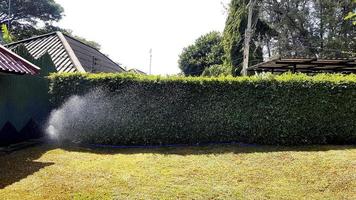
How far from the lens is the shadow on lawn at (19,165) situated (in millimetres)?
6243

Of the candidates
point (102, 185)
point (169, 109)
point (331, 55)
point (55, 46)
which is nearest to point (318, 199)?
point (102, 185)

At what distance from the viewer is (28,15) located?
111 feet

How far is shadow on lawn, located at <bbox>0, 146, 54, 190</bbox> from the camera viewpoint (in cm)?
624

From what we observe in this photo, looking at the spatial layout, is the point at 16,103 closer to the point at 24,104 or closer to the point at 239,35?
the point at 24,104

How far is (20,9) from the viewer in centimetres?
3306

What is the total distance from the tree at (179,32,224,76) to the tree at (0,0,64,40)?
15800mm

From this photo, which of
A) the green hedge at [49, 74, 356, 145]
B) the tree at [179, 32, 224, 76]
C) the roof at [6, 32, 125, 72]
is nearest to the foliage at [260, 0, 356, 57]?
the tree at [179, 32, 224, 76]

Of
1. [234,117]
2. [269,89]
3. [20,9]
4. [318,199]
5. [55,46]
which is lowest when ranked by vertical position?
[318,199]

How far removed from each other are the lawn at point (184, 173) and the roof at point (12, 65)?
6.84 ft

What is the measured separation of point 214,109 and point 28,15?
1203 inches

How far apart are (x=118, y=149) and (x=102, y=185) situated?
11.7 ft

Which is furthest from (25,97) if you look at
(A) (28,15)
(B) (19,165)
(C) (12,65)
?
(A) (28,15)

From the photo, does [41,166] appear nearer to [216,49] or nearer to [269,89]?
[269,89]

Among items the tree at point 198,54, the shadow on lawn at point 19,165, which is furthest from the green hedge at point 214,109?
the tree at point 198,54
